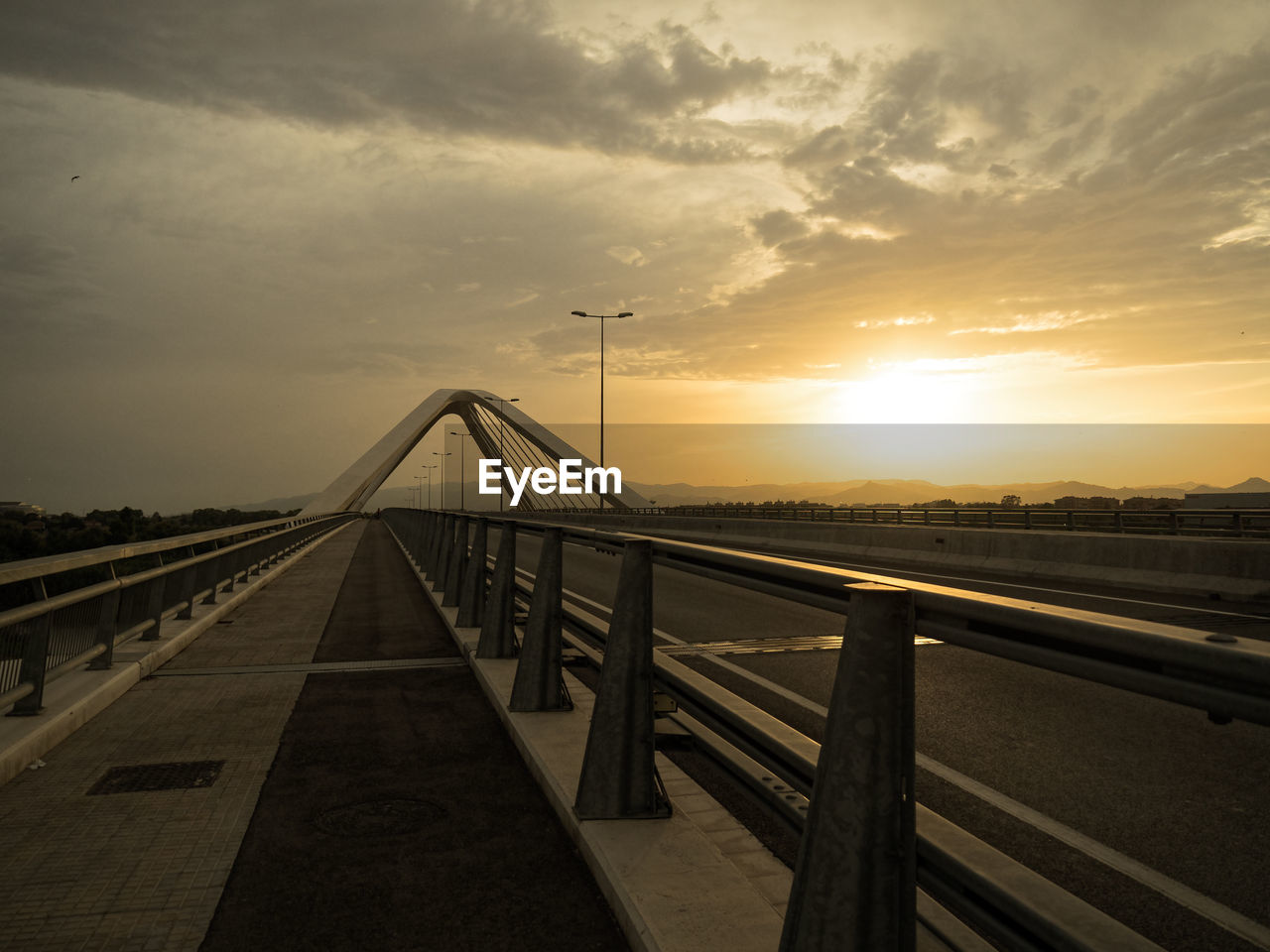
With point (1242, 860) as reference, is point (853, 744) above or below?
above

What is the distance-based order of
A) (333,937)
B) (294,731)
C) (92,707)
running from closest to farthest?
(333,937) < (294,731) < (92,707)

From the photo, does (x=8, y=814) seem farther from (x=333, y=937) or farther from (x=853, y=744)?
(x=853, y=744)

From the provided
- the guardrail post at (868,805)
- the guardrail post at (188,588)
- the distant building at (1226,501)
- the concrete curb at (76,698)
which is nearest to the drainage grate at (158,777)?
the concrete curb at (76,698)

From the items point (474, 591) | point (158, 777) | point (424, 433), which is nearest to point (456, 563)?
point (474, 591)

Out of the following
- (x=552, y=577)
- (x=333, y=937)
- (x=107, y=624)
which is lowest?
(x=333, y=937)

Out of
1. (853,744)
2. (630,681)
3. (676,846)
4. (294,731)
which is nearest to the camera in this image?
(853,744)

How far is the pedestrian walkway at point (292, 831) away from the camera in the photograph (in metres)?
3.64

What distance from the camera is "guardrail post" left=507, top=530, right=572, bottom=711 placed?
20.3 feet

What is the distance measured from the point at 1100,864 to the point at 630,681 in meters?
2.01

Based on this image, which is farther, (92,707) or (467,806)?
(92,707)

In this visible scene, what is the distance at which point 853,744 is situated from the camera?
2451 mm

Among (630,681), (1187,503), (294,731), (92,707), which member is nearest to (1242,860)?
(630,681)

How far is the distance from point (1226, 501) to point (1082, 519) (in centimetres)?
1414

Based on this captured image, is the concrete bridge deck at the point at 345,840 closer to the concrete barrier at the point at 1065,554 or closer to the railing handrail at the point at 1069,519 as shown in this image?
the concrete barrier at the point at 1065,554
